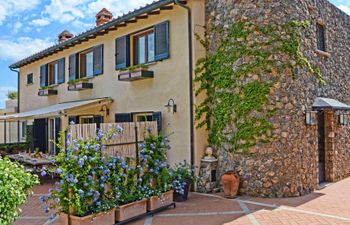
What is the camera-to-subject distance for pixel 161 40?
16016mm

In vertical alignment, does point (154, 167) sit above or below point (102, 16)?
below

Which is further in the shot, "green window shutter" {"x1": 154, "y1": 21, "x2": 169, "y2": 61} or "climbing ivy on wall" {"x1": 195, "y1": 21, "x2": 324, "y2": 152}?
"green window shutter" {"x1": 154, "y1": 21, "x2": 169, "y2": 61}

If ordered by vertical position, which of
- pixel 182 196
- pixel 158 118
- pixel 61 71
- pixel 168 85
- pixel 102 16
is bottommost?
pixel 182 196

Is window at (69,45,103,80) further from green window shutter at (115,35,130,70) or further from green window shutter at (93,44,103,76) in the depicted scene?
green window shutter at (115,35,130,70)

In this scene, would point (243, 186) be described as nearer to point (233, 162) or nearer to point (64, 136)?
point (233, 162)

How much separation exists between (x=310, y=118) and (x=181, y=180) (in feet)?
22.1

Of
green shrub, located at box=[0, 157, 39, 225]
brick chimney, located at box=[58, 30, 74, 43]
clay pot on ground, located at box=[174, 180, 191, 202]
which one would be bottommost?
clay pot on ground, located at box=[174, 180, 191, 202]

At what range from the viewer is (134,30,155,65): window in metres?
17.4

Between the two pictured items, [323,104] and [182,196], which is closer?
[182,196]

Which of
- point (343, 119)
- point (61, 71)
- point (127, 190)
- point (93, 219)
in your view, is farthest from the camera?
point (61, 71)

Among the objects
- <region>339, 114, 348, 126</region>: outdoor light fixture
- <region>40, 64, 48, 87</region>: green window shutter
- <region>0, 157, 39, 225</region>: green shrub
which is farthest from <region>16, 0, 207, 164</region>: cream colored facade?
<region>0, 157, 39, 225</region>: green shrub

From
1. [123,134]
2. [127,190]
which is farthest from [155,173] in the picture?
[123,134]

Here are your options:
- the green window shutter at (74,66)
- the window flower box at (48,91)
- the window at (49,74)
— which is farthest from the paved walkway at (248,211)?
the window at (49,74)

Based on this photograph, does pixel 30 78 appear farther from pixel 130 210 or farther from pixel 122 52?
pixel 130 210
